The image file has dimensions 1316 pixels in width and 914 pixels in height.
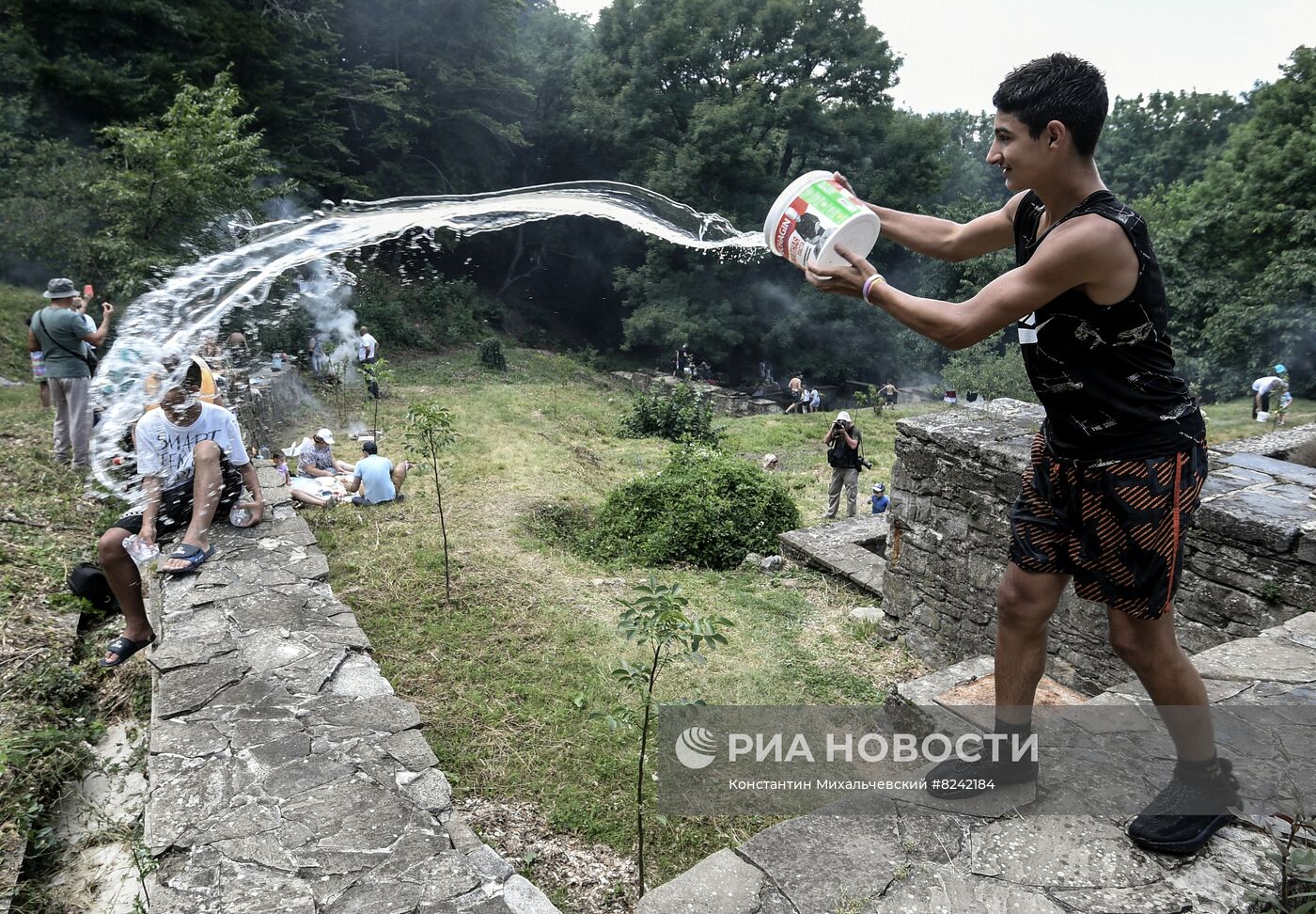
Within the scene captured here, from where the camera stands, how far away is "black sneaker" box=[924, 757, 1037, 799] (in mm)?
2158

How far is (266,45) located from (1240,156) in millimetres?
25335

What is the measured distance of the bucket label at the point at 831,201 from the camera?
2.31 meters

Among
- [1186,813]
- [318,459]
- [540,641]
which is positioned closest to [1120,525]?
[1186,813]

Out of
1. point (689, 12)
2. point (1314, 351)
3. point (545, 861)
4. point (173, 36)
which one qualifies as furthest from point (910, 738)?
point (689, 12)

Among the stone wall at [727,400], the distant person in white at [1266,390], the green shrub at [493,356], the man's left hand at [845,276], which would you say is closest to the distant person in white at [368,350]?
the green shrub at [493,356]

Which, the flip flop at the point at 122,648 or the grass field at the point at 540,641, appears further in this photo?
the flip flop at the point at 122,648

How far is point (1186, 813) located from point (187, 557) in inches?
186

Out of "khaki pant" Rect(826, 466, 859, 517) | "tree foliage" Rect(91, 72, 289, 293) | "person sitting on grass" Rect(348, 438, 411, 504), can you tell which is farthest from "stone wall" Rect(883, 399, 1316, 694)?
"tree foliage" Rect(91, 72, 289, 293)

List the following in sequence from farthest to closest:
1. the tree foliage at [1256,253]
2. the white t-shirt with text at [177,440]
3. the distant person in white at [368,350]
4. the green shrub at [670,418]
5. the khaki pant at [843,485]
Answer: the tree foliage at [1256,253], the distant person in white at [368,350], the green shrub at [670,418], the khaki pant at [843,485], the white t-shirt with text at [177,440]

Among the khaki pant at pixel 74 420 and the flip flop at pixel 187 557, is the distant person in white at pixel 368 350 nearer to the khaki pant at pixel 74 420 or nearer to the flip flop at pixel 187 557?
the khaki pant at pixel 74 420

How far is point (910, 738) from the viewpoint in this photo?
3.12m

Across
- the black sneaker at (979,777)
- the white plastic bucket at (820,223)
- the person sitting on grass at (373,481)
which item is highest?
the white plastic bucket at (820,223)

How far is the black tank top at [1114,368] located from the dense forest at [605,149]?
14244 mm

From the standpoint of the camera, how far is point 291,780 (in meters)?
2.91
